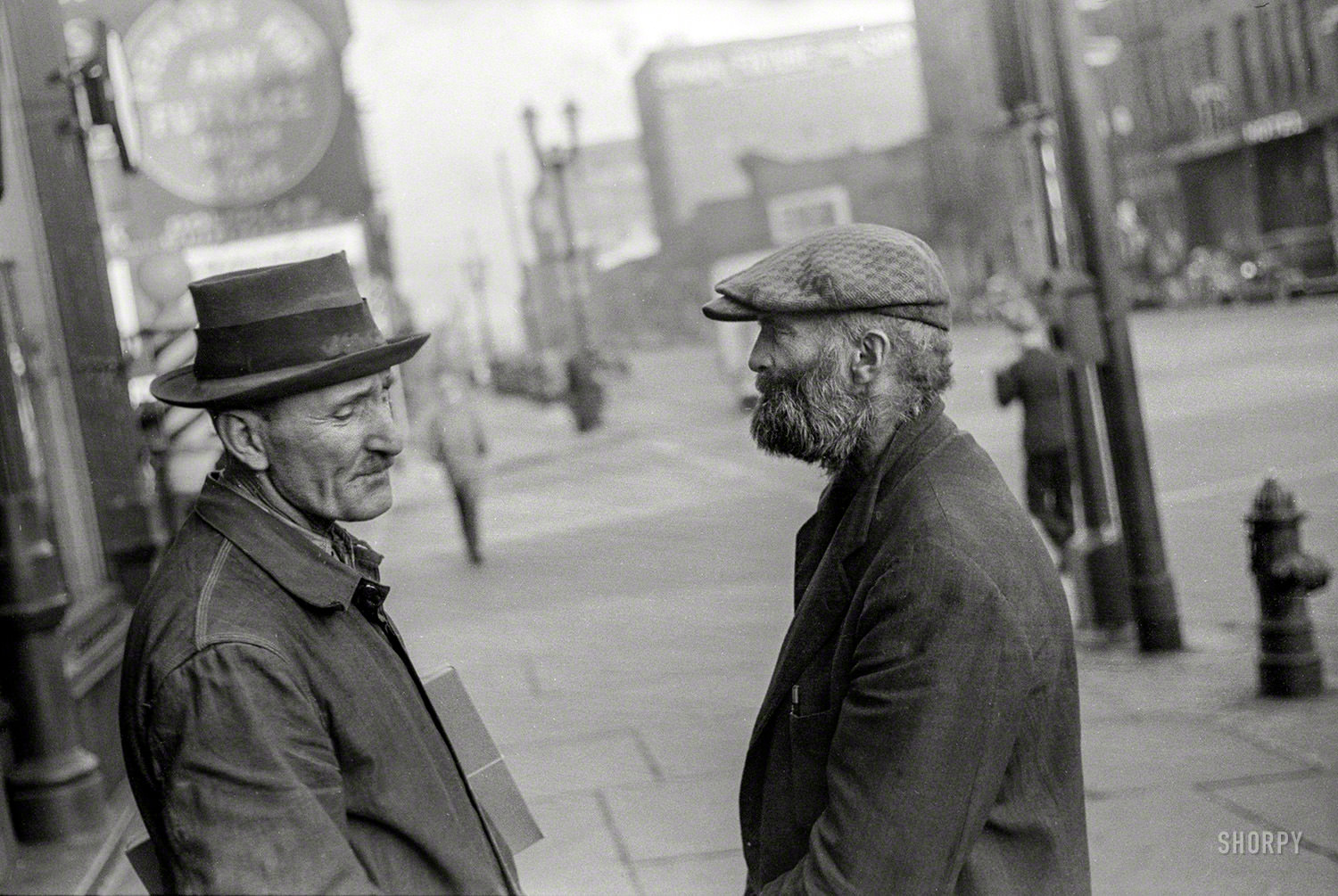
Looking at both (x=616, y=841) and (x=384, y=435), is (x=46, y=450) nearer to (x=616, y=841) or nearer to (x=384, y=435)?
(x=616, y=841)

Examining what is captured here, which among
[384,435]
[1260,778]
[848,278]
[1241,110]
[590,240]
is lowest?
[1260,778]

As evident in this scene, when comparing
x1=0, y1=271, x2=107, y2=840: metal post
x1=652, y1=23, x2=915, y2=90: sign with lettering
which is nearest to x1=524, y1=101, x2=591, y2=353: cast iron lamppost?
x1=652, y1=23, x2=915, y2=90: sign with lettering

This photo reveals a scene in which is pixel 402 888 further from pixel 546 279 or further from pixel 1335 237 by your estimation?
pixel 546 279

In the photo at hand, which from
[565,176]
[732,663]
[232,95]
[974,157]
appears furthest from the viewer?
[974,157]

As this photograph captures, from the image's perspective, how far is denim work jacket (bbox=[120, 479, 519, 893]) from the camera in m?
1.57

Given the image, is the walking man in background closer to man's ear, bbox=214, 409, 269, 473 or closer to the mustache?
the mustache

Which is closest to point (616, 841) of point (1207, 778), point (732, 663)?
point (732, 663)

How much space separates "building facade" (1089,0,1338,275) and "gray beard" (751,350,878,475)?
2224mm

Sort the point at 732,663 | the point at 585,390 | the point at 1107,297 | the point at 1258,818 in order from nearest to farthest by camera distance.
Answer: the point at 1258,818 → the point at 732,663 → the point at 1107,297 → the point at 585,390

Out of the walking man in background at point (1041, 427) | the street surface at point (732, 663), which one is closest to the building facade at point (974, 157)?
the walking man in background at point (1041, 427)

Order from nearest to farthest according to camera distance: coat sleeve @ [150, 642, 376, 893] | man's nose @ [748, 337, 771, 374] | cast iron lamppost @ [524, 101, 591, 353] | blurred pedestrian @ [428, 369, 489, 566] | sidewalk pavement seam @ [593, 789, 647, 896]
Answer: coat sleeve @ [150, 642, 376, 893] → man's nose @ [748, 337, 771, 374] → sidewalk pavement seam @ [593, 789, 647, 896] → blurred pedestrian @ [428, 369, 489, 566] → cast iron lamppost @ [524, 101, 591, 353]

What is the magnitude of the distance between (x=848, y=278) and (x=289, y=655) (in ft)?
3.05

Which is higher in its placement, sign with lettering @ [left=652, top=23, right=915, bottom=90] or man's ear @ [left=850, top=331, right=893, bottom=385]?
sign with lettering @ [left=652, top=23, right=915, bottom=90]

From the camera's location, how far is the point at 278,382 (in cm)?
179
